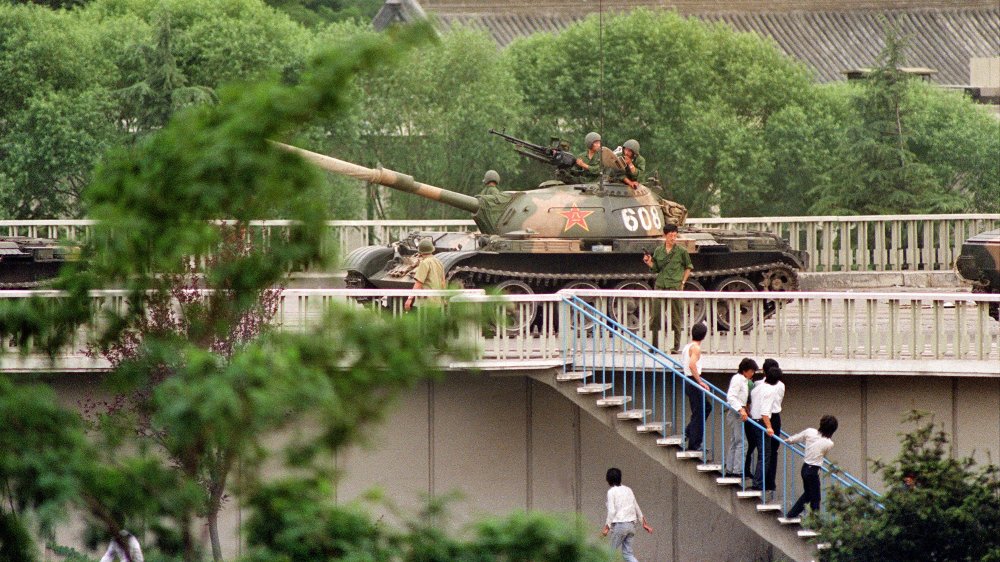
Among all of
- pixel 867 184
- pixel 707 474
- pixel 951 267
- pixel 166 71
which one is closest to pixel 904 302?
pixel 707 474

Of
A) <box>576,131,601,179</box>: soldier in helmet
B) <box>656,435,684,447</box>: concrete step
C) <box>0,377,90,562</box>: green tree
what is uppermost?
<box>576,131,601,179</box>: soldier in helmet

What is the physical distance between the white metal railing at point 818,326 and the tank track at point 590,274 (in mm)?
2711

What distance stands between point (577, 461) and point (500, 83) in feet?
56.3

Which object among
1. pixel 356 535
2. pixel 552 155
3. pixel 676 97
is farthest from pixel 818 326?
pixel 676 97

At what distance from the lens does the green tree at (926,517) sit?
15672mm

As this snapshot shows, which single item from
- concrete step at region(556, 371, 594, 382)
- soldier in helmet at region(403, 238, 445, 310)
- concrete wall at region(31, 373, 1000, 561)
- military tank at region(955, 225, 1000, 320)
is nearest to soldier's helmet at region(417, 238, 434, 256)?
soldier in helmet at region(403, 238, 445, 310)

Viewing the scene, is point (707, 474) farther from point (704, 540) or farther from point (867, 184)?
point (867, 184)

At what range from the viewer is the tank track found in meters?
22.9

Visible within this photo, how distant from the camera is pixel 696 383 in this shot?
18828mm

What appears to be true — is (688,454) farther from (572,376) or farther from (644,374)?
(572,376)

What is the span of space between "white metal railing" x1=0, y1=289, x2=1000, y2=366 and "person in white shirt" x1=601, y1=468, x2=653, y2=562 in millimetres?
1390

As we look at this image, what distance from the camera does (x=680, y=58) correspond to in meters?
37.4

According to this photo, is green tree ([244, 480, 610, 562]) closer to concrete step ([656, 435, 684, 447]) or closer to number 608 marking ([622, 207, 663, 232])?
concrete step ([656, 435, 684, 447])

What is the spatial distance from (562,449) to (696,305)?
3.02m
